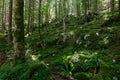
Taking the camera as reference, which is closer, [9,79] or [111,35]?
[9,79]

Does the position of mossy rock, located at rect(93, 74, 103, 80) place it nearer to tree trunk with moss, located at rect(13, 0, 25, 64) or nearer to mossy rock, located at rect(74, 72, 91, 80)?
mossy rock, located at rect(74, 72, 91, 80)

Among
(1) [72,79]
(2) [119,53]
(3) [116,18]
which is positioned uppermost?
(3) [116,18]

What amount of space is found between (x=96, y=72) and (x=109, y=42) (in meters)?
4.41

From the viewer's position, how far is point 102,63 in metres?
10.5

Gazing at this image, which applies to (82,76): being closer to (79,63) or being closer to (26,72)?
(79,63)


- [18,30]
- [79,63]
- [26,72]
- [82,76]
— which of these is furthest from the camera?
[79,63]

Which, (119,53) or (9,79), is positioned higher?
(119,53)

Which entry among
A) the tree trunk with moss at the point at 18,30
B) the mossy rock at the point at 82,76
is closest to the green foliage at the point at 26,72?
the tree trunk with moss at the point at 18,30

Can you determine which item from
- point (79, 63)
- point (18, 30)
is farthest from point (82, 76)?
point (18, 30)

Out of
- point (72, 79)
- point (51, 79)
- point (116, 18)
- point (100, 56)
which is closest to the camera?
point (51, 79)

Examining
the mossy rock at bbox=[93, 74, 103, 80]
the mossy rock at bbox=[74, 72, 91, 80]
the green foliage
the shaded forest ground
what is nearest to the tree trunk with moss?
the green foliage

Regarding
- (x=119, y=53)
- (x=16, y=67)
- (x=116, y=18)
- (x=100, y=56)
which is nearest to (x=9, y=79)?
(x=16, y=67)

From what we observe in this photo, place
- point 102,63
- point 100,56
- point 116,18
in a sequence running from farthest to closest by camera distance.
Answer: point 116,18, point 100,56, point 102,63

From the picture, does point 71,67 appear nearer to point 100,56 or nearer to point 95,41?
point 100,56
